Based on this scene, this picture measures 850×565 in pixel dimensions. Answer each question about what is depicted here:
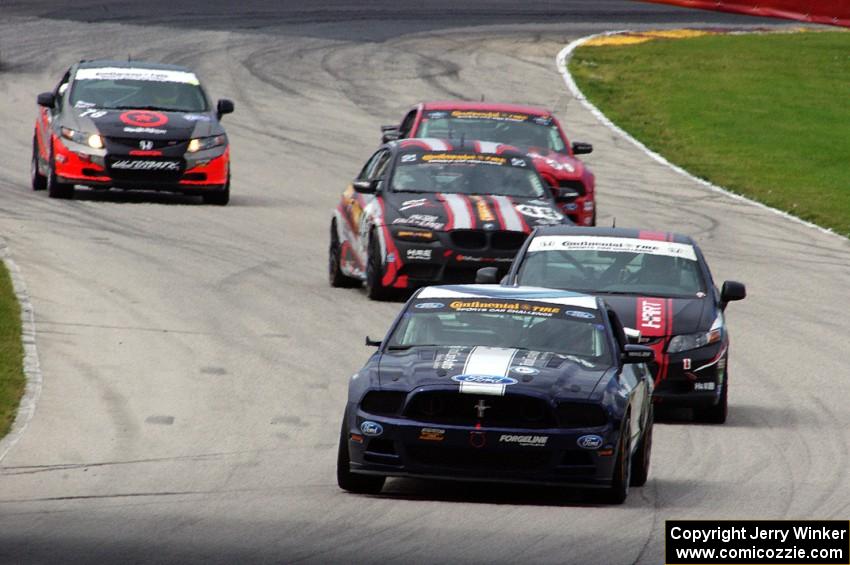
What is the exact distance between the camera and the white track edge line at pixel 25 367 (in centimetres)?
1259

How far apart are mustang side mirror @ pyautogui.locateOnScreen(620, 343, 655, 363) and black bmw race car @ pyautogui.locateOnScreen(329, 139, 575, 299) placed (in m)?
6.81

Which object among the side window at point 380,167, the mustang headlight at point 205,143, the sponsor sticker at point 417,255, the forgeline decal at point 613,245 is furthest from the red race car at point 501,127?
the forgeline decal at point 613,245

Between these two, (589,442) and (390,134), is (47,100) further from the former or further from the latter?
(589,442)

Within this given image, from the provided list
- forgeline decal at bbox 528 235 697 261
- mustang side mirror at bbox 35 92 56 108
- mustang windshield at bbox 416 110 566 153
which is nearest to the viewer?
forgeline decal at bbox 528 235 697 261

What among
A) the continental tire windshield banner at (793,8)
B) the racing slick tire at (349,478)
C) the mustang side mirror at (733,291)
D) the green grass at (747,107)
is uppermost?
the continental tire windshield banner at (793,8)

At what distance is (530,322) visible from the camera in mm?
11906

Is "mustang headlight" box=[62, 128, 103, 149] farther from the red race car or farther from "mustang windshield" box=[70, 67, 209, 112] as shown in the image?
the red race car

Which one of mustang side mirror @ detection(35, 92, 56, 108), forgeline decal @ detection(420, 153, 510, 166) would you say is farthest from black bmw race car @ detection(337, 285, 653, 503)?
mustang side mirror @ detection(35, 92, 56, 108)

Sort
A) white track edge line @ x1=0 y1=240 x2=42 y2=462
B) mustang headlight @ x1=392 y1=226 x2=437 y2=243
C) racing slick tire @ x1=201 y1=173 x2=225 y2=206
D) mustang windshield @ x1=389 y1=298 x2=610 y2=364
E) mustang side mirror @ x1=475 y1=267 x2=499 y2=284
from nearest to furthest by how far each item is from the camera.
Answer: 1. mustang windshield @ x1=389 y1=298 x2=610 y2=364
2. white track edge line @ x1=0 y1=240 x2=42 y2=462
3. mustang side mirror @ x1=475 y1=267 x2=499 y2=284
4. mustang headlight @ x1=392 y1=226 x2=437 y2=243
5. racing slick tire @ x1=201 y1=173 x2=225 y2=206

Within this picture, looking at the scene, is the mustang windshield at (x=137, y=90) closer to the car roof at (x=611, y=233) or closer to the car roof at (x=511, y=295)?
the car roof at (x=611, y=233)

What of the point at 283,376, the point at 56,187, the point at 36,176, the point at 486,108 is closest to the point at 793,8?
the point at 283,376

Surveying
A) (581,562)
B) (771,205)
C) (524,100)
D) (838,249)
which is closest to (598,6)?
(524,100)

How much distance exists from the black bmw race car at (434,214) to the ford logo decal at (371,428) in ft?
25.3

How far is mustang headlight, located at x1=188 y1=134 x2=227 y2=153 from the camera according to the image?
2409cm
